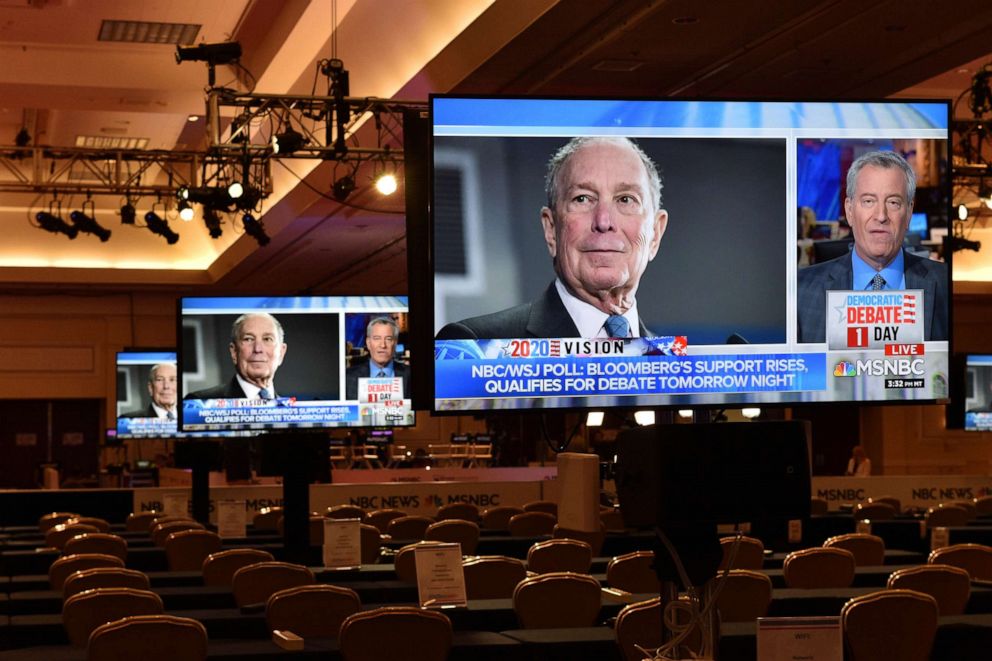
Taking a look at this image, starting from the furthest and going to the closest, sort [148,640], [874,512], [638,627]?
[874,512] < [638,627] < [148,640]

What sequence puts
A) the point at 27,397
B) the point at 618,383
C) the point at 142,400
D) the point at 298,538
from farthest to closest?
the point at 27,397 → the point at 142,400 → the point at 298,538 → the point at 618,383

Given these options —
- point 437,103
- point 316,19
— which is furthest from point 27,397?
point 437,103

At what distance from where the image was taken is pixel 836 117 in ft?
11.7

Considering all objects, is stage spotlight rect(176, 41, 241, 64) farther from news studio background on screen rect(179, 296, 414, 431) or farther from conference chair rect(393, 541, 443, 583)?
conference chair rect(393, 541, 443, 583)

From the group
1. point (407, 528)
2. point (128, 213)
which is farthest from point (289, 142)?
point (128, 213)

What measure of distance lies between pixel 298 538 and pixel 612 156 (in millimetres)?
6113

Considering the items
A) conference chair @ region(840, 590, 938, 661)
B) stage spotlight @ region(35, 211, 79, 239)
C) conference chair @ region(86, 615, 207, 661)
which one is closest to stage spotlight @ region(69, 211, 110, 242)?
stage spotlight @ region(35, 211, 79, 239)

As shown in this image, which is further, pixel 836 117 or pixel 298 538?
pixel 298 538

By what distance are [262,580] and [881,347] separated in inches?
184

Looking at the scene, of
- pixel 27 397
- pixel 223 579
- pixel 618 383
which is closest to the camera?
pixel 618 383

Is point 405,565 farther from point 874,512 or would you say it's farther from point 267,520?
point 874,512

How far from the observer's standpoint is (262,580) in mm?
7516

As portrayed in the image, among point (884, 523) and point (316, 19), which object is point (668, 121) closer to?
point (884, 523)

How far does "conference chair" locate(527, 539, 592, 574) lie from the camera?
28.0 ft
